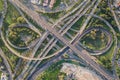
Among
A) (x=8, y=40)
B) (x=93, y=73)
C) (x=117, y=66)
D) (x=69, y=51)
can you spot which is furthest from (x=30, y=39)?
(x=117, y=66)

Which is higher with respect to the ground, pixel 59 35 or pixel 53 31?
pixel 53 31

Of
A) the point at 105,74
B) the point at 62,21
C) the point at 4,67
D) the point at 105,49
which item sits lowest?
the point at 105,74

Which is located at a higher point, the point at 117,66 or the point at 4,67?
the point at 4,67

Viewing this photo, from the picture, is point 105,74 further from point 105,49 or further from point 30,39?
point 30,39

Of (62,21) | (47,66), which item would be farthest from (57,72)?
(62,21)

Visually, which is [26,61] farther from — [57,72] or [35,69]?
[57,72]

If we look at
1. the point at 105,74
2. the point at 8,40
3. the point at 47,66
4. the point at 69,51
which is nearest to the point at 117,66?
the point at 105,74

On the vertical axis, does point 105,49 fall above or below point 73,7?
below
